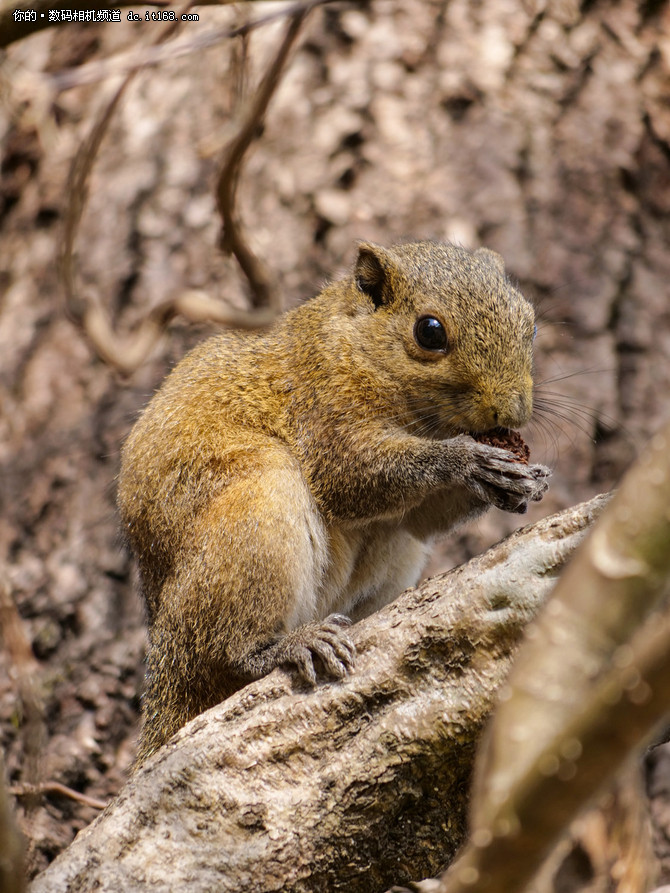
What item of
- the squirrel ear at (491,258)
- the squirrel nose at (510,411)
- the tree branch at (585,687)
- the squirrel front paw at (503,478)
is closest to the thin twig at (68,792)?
the squirrel front paw at (503,478)

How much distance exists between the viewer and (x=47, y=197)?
17.2 feet

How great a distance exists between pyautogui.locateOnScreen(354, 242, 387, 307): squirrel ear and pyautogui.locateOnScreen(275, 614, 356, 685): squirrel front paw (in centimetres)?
146

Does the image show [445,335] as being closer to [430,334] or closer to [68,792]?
[430,334]

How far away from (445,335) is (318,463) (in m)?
0.66

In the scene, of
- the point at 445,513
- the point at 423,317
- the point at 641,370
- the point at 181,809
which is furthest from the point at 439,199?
the point at 181,809

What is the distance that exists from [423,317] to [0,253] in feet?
9.46

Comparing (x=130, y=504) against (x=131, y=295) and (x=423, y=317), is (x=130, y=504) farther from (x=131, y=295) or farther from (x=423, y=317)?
(x=131, y=295)

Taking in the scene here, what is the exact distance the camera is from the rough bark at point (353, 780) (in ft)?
7.77

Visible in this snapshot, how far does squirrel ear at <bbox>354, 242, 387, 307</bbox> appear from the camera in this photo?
3623 mm

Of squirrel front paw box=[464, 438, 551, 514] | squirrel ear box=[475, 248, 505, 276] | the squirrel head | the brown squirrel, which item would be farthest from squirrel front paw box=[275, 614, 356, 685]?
squirrel ear box=[475, 248, 505, 276]

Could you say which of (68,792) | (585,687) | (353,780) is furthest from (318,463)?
(585,687)

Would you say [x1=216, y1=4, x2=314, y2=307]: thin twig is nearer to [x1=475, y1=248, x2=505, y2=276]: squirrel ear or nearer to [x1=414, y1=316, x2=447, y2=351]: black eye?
[x1=414, y1=316, x2=447, y2=351]: black eye

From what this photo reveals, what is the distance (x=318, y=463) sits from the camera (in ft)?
11.4

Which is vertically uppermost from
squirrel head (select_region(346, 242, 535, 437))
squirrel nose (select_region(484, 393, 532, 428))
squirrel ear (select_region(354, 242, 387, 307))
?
squirrel ear (select_region(354, 242, 387, 307))
